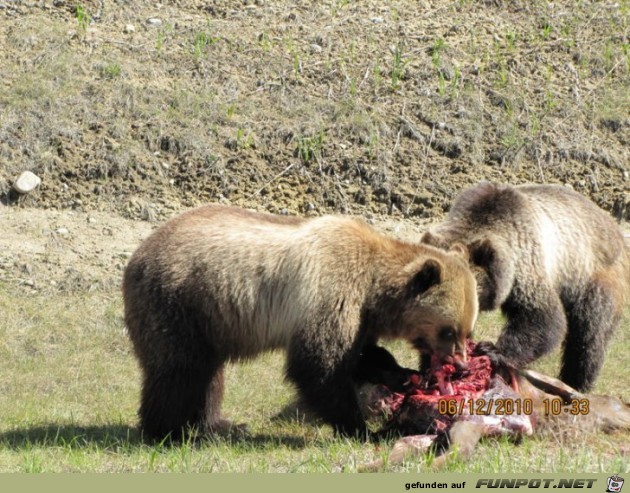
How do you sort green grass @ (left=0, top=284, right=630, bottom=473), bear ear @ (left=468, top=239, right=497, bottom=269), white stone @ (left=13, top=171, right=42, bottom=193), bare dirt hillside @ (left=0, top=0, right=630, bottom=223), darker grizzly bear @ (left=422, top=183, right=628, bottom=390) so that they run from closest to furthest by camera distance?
green grass @ (left=0, top=284, right=630, bottom=473), bear ear @ (left=468, top=239, right=497, bottom=269), darker grizzly bear @ (left=422, top=183, right=628, bottom=390), white stone @ (left=13, top=171, right=42, bottom=193), bare dirt hillside @ (left=0, top=0, right=630, bottom=223)

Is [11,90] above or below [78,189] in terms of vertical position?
above

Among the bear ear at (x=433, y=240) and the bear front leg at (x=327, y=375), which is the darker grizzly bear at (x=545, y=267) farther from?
the bear front leg at (x=327, y=375)

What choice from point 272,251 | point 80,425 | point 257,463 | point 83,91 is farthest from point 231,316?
point 83,91

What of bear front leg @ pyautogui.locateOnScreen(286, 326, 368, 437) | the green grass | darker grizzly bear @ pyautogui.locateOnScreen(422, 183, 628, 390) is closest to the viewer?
the green grass

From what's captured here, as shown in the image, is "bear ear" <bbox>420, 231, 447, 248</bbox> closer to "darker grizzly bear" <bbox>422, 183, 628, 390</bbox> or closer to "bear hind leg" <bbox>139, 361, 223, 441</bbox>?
"darker grizzly bear" <bbox>422, 183, 628, 390</bbox>

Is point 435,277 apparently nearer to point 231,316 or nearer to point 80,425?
point 231,316

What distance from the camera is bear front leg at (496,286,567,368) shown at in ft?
A: 33.0

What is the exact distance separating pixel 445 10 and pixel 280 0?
2.66 metres

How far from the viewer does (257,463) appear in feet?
25.4

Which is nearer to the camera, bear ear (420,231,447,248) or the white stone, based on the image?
bear ear (420,231,447,248)

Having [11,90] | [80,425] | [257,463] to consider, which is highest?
[11,90]

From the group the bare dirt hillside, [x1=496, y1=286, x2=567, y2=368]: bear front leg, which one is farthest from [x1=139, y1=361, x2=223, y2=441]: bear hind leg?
the bare dirt hillside

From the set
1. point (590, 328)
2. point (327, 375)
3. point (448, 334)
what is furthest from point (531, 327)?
point (327, 375)

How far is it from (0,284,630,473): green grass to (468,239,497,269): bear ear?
1.88 metres
